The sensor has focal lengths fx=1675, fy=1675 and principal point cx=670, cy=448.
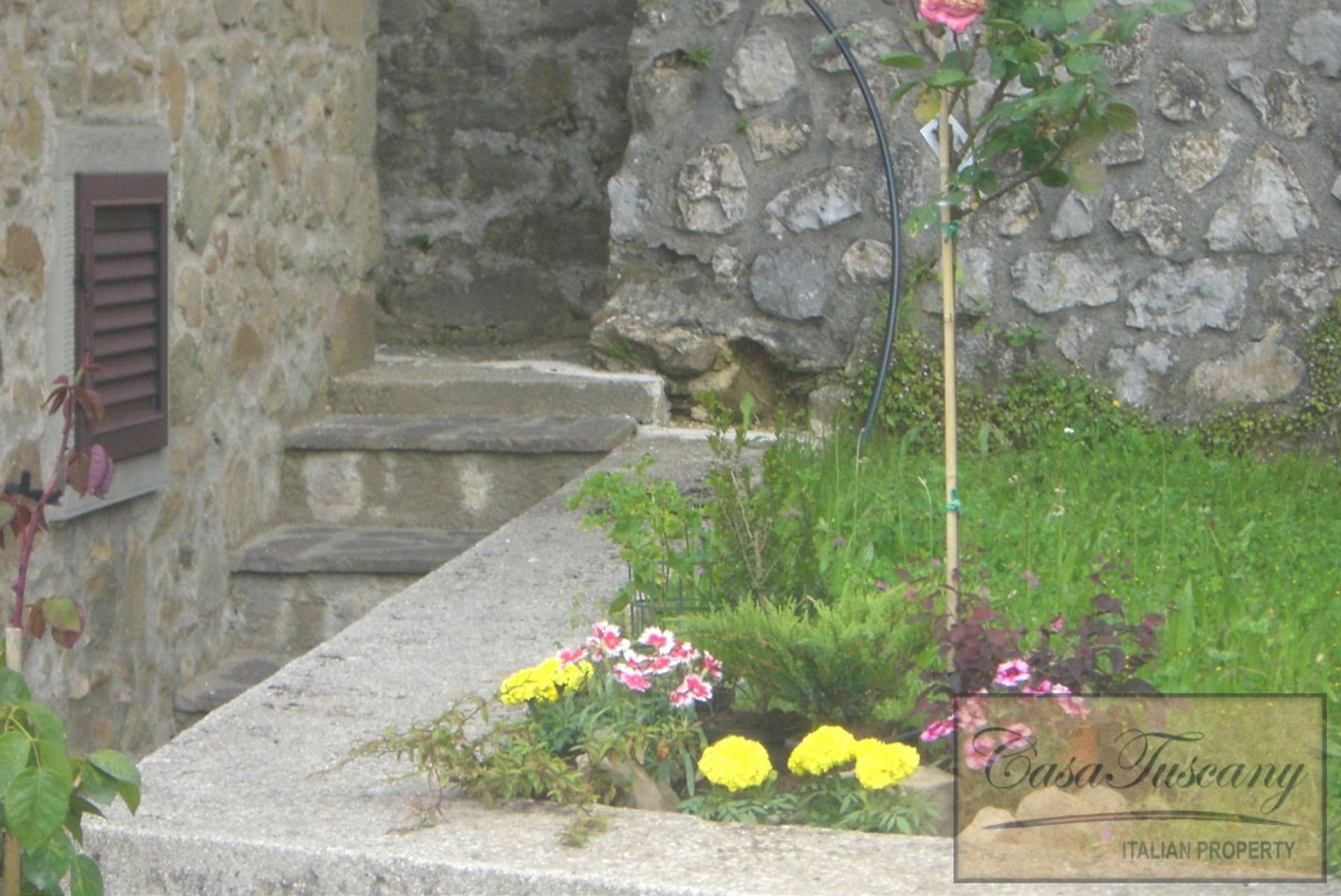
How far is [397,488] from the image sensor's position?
464 centimetres

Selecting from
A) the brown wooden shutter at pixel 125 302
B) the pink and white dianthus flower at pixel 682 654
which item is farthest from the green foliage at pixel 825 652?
the brown wooden shutter at pixel 125 302

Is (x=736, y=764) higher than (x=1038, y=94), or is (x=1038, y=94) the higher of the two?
(x=1038, y=94)

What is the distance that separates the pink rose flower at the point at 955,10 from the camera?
234 cm

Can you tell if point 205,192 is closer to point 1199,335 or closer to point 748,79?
point 748,79

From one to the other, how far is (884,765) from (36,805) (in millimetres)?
1003

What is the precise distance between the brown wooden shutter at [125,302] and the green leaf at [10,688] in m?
1.90

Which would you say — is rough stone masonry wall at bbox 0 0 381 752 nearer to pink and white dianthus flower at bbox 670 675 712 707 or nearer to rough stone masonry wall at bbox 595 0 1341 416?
rough stone masonry wall at bbox 595 0 1341 416

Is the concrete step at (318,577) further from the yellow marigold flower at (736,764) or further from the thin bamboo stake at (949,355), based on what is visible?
the yellow marigold flower at (736,764)

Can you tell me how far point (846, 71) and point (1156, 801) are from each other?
3.23 meters

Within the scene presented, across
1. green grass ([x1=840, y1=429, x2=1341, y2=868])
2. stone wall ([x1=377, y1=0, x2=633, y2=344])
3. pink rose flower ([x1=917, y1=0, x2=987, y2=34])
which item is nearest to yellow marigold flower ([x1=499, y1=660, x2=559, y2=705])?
green grass ([x1=840, y1=429, x2=1341, y2=868])

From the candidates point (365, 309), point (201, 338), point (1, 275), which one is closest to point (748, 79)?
point (365, 309)

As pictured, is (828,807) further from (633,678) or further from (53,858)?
(53,858)

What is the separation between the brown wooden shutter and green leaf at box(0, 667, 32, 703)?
190cm

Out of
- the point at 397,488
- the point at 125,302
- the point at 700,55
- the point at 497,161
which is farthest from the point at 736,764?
the point at 497,161
